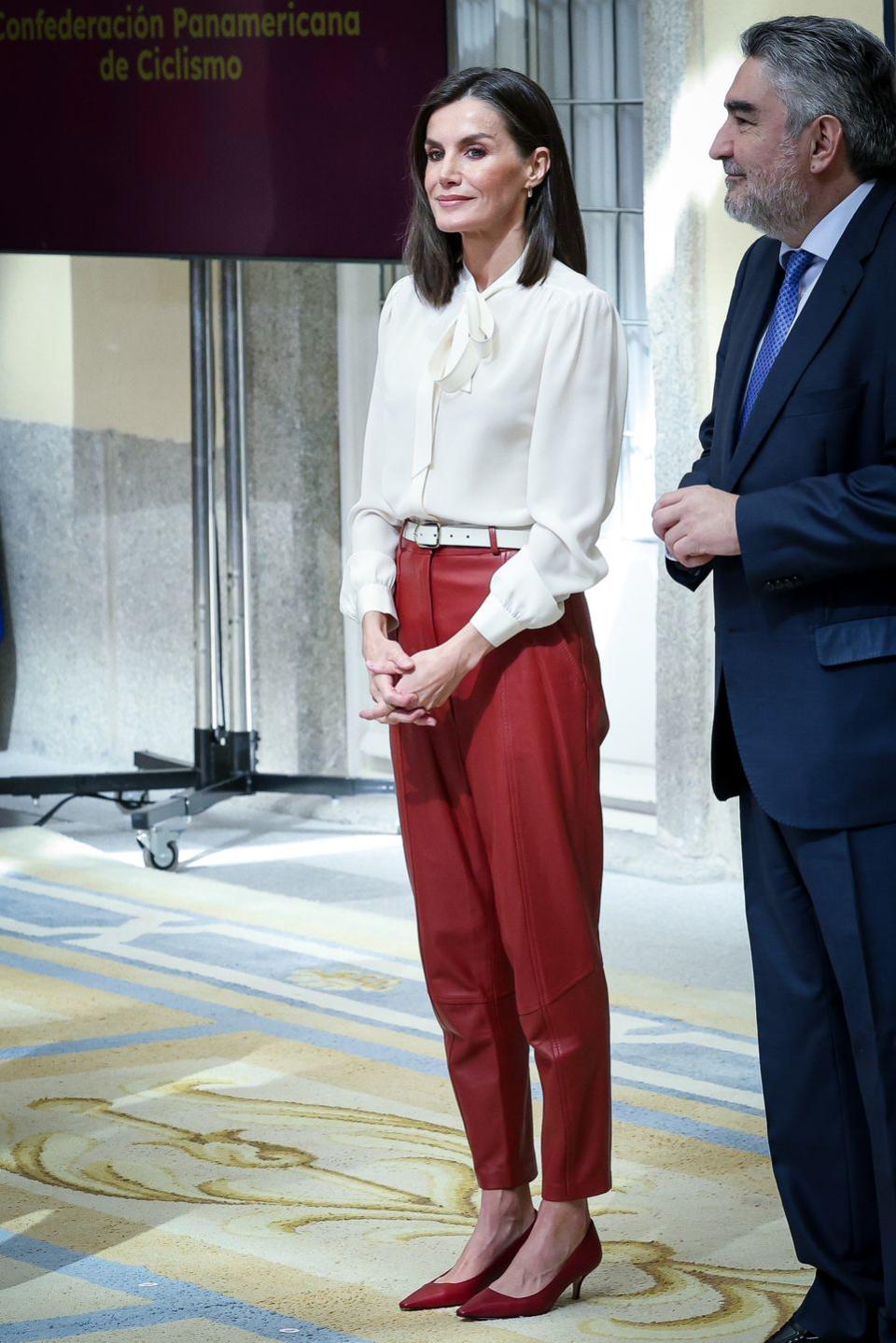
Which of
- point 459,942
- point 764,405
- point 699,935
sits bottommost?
point 699,935

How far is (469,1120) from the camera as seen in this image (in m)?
2.56

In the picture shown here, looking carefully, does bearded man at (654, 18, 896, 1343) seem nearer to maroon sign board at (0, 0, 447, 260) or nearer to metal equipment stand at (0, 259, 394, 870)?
maroon sign board at (0, 0, 447, 260)

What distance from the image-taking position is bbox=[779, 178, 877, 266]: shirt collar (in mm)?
2146

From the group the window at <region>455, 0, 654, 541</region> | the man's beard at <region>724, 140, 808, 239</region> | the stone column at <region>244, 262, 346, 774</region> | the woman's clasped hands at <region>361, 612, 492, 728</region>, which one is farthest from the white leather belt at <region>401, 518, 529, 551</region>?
the stone column at <region>244, 262, 346, 774</region>

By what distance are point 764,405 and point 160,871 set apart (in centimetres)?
345

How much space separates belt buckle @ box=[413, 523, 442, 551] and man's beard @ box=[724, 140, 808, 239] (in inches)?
20.5

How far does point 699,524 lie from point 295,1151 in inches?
56.3

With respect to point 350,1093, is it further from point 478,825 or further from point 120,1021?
point 478,825

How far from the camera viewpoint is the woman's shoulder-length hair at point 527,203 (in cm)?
240

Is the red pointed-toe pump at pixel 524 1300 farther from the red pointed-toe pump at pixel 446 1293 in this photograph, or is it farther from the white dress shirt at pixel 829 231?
the white dress shirt at pixel 829 231

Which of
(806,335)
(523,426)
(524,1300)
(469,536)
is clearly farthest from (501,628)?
(524,1300)

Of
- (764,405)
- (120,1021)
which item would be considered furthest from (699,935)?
(764,405)

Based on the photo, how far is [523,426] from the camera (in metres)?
2.40

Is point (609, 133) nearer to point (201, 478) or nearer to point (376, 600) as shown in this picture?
point (201, 478)
